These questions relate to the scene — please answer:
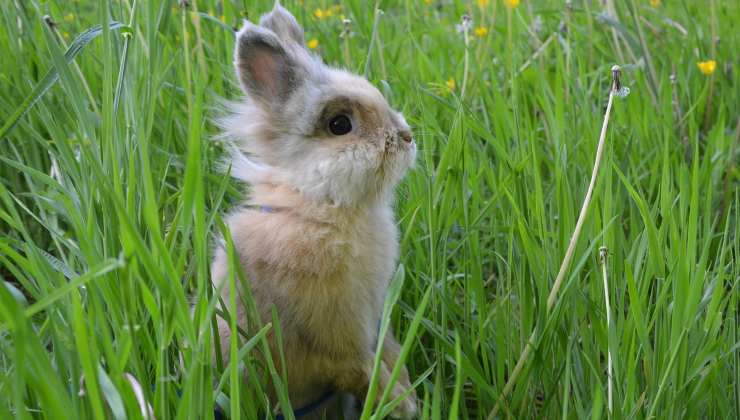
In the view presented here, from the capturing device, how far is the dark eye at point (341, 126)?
2.26 metres

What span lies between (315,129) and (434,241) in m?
0.42

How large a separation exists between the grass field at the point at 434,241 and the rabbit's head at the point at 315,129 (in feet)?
0.55

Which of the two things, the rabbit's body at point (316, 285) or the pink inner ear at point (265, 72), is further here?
the pink inner ear at point (265, 72)

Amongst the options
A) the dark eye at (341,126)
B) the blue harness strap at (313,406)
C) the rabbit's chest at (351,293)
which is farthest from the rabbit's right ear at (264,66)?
the blue harness strap at (313,406)

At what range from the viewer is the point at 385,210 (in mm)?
2311

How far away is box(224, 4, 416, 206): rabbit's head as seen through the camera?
86.1 inches

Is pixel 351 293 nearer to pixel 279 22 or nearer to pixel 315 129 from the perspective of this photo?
pixel 315 129

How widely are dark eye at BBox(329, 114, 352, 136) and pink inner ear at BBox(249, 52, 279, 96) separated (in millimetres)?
195

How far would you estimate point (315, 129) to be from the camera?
7.41 ft

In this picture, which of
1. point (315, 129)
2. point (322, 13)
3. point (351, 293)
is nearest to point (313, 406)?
point (351, 293)

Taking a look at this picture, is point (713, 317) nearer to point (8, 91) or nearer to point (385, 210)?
point (385, 210)

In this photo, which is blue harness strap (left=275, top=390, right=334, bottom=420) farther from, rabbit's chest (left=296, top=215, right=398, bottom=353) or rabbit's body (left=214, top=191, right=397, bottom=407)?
rabbit's chest (left=296, top=215, right=398, bottom=353)

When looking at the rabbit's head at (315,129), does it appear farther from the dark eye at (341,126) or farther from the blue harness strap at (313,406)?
the blue harness strap at (313,406)

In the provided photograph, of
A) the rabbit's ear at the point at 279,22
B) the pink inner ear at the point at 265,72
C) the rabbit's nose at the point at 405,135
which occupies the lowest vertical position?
the rabbit's nose at the point at 405,135
